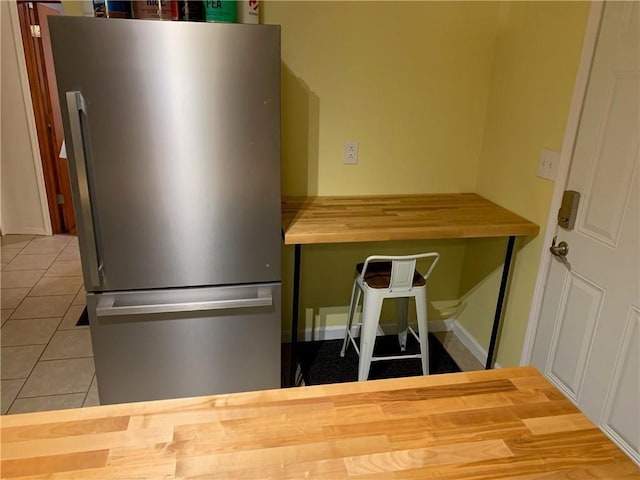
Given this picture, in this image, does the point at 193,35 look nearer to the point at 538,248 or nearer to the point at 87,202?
the point at 87,202

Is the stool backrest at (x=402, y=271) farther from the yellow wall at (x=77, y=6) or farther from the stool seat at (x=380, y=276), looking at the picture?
the yellow wall at (x=77, y=6)

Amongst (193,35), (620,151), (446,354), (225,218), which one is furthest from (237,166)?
(446,354)

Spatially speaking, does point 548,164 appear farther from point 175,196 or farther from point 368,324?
point 175,196

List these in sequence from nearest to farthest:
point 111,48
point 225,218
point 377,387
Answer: point 377,387 → point 111,48 → point 225,218

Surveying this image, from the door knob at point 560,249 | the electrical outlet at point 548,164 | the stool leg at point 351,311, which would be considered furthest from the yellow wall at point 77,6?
the door knob at point 560,249

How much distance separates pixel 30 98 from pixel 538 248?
170 inches

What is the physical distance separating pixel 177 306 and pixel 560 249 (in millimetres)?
1639

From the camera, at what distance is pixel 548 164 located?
6.83 feet

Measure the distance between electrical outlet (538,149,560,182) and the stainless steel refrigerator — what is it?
1200 millimetres

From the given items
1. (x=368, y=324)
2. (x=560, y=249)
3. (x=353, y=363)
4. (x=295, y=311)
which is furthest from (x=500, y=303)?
(x=295, y=311)

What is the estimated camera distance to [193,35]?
1.63 m

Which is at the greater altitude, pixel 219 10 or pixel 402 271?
pixel 219 10

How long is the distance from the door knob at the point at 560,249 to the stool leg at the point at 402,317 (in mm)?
826

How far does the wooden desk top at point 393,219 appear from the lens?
6.70 ft
